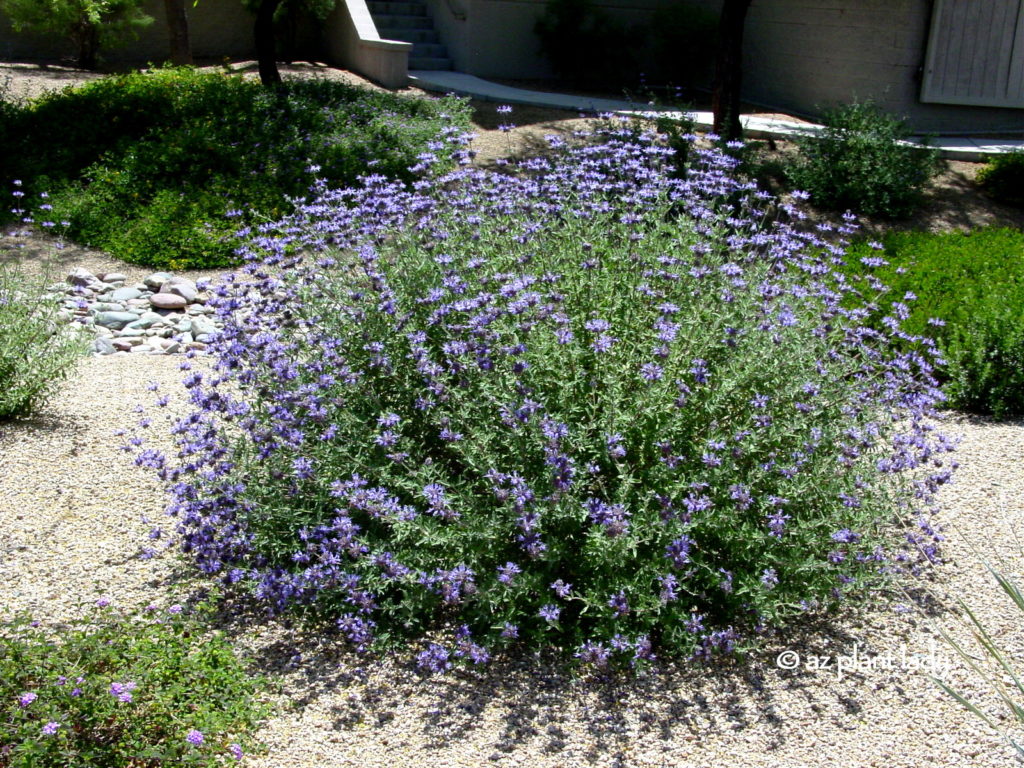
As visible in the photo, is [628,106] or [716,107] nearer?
[716,107]

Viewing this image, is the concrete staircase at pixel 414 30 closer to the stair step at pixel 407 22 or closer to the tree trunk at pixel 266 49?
the stair step at pixel 407 22

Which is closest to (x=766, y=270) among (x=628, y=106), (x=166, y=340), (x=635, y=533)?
(x=635, y=533)

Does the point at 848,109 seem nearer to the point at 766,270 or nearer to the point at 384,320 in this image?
the point at 766,270

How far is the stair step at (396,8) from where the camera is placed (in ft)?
58.2

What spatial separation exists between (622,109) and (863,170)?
13.6 ft

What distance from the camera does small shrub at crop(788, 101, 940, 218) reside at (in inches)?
440

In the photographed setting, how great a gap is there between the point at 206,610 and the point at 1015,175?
10984 mm

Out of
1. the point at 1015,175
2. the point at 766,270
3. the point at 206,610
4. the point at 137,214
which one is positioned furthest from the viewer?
the point at 1015,175

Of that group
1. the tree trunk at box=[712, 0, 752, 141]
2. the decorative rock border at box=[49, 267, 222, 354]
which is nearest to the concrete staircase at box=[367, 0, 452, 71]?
the tree trunk at box=[712, 0, 752, 141]

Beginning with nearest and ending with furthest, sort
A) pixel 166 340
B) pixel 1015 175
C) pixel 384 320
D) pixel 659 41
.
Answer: pixel 384 320
pixel 166 340
pixel 1015 175
pixel 659 41

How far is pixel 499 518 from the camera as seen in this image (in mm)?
3811

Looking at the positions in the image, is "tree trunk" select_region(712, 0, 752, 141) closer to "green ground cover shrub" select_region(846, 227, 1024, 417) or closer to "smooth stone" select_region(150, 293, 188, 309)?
"green ground cover shrub" select_region(846, 227, 1024, 417)

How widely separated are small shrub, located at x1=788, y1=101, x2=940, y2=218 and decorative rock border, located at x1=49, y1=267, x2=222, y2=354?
6.66 m

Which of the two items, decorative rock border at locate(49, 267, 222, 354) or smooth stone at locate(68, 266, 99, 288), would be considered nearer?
decorative rock border at locate(49, 267, 222, 354)
